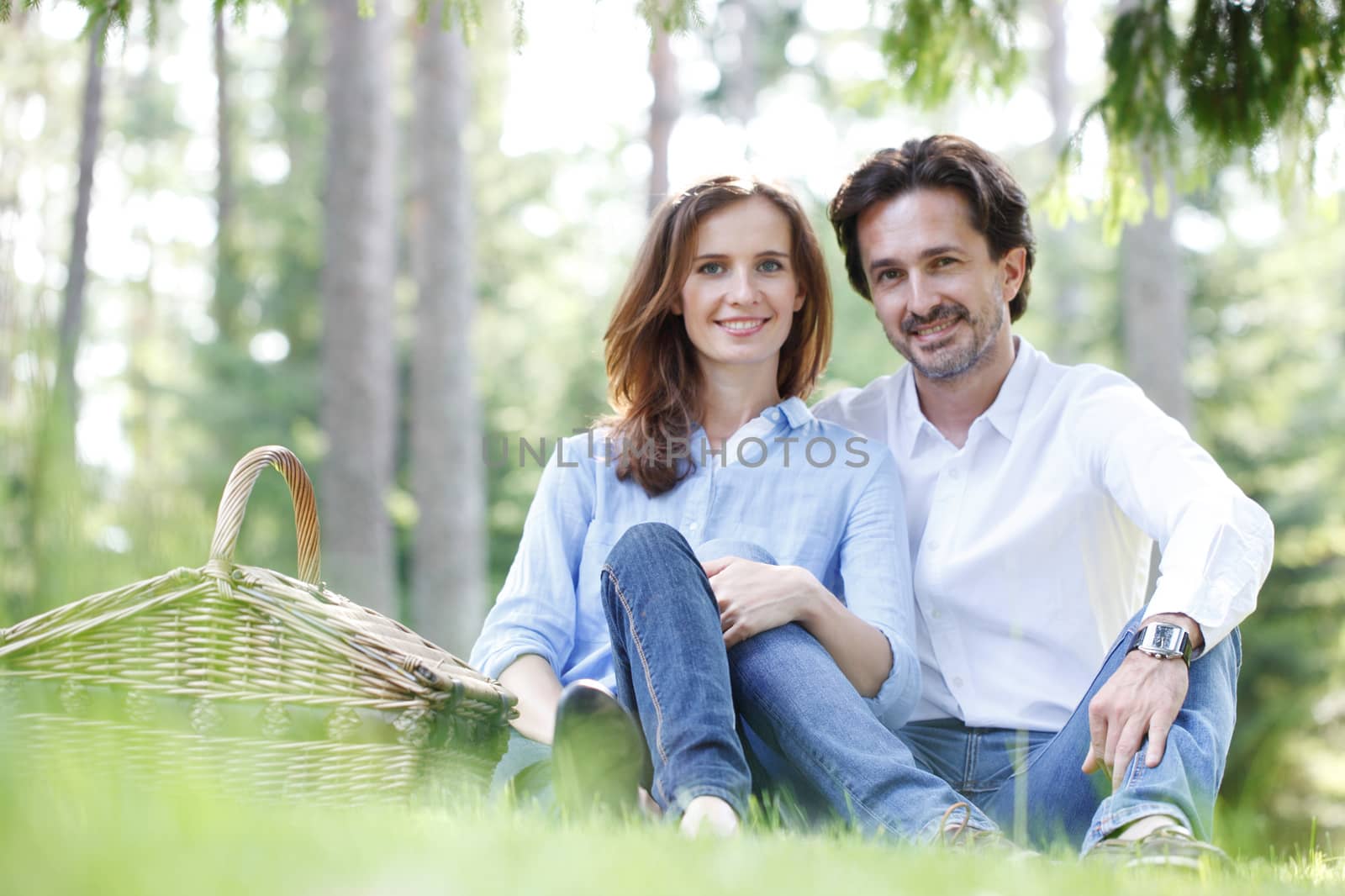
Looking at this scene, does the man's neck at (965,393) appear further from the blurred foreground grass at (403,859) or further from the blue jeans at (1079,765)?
the blurred foreground grass at (403,859)

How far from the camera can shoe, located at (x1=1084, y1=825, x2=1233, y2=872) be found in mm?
1751

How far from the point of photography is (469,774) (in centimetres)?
219

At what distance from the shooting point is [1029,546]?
109 inches

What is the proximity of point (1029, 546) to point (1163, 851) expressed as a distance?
1.01m

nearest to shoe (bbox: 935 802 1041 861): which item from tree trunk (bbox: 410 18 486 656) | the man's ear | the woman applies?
the woman

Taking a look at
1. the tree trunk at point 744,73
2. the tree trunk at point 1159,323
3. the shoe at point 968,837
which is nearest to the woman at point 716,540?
the shoe at point 968,837

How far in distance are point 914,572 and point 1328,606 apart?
7.88 meters

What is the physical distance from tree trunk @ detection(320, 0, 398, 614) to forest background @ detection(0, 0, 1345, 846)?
2cm

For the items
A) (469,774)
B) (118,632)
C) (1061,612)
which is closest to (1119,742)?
(1061,612)

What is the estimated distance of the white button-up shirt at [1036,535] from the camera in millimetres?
2658

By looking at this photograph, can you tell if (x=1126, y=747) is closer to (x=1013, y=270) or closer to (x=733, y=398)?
(x=733, y=398)

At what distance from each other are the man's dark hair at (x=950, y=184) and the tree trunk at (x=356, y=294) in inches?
215

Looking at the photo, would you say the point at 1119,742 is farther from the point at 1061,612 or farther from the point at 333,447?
the point at 333,447

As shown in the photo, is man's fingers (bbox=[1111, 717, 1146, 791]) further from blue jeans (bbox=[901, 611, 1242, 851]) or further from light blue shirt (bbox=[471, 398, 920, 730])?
light blue shirt (bbox=[471, 398, 920, 730])
